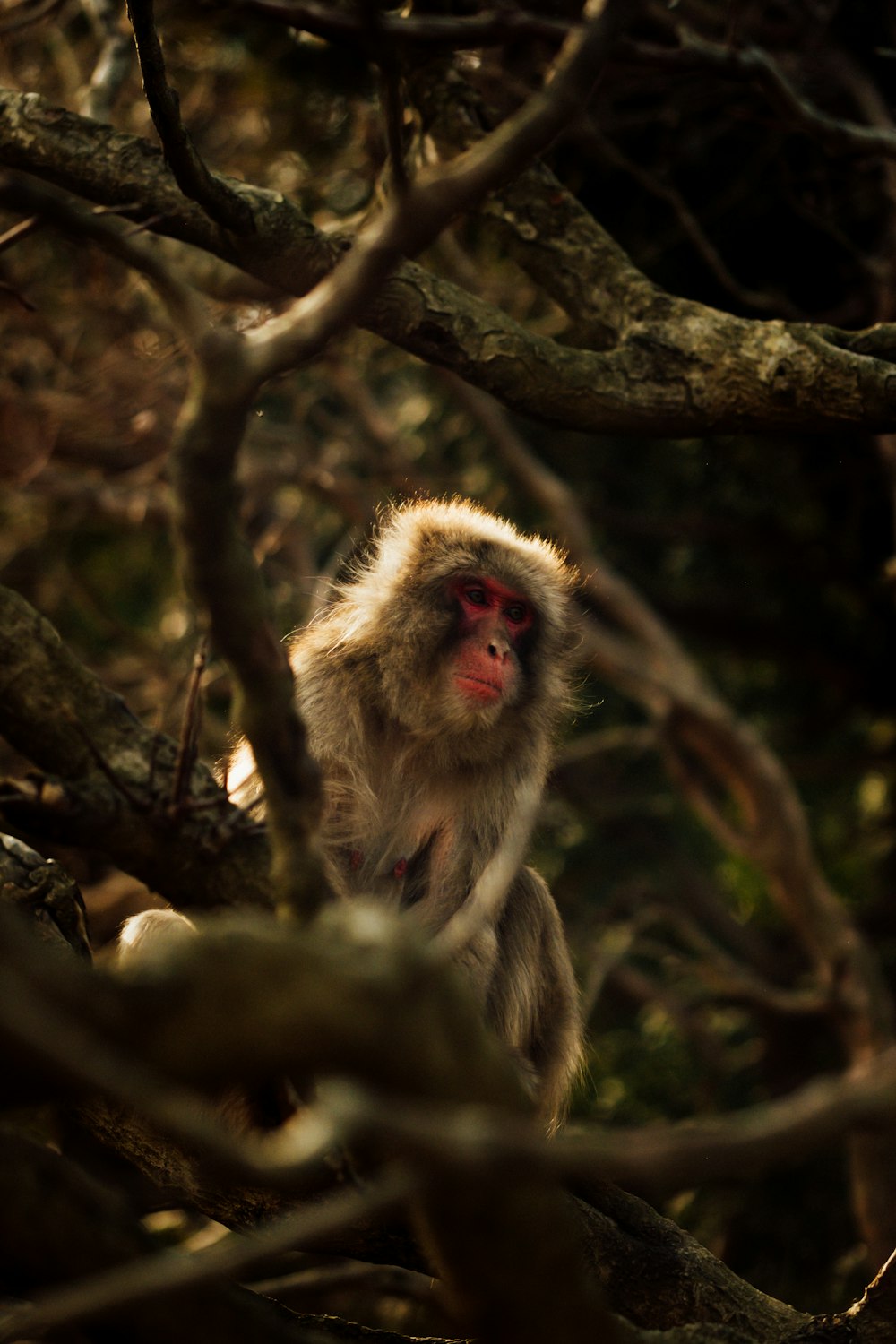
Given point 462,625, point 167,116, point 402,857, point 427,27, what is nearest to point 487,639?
point 462,625

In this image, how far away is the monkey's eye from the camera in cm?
458

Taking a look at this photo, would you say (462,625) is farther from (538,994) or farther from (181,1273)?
(181,1273)

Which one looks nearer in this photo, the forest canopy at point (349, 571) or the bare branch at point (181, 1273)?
the bare branch at point (181, 1273)

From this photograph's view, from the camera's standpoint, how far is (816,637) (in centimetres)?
914

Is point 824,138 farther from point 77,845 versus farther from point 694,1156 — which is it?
point 694,1156

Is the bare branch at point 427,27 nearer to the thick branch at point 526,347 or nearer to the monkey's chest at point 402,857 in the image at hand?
the thick branch at point 526,347

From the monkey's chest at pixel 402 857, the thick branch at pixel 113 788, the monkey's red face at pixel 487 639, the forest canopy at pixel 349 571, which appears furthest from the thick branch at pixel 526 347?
the monkey's chest at pixel 402 857

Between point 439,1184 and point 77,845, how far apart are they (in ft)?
5.31

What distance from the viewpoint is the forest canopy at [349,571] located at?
166cm

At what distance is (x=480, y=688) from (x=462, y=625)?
0.96 feet

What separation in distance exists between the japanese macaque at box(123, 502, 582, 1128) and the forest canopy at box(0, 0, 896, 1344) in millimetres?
508

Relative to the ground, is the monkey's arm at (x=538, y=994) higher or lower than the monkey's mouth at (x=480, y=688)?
lower

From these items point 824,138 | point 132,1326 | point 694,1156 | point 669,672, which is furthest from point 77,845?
point 669,672

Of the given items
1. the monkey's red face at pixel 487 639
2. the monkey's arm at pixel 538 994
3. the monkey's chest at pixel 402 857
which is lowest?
the monkey's arm at pixel 538 994
